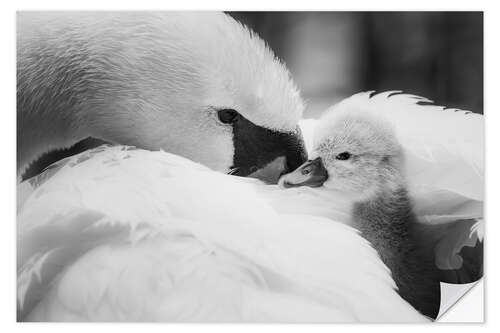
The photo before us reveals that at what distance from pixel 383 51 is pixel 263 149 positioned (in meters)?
0.40

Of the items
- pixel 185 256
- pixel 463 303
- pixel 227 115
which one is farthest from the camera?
Answer: pixel 463 303

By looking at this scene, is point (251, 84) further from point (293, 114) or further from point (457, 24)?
point (457, 24)

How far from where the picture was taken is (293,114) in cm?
144

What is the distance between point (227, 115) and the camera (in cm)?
141

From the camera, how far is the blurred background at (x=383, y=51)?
1521 mm

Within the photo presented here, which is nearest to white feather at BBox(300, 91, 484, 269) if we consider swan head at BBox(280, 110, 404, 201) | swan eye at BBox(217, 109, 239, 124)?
swan head at BBox(280, 110, 404, 201)

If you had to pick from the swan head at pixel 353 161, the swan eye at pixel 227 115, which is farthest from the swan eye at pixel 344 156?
the swan eye at pixel 227 115

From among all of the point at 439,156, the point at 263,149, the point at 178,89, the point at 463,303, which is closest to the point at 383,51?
the point at 439,156

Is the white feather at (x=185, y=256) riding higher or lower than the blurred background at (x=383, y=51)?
lower

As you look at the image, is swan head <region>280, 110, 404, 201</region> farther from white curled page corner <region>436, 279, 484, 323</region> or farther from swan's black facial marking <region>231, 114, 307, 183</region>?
white curled page corner <region>436, 279, 484, 323</region>

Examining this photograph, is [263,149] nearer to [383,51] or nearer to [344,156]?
[344,156]

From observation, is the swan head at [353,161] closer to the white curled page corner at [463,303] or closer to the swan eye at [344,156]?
the swan eye at [344,156]

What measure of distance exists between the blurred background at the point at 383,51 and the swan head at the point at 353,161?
0.11 metres

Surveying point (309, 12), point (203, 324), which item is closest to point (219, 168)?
point (203, 324)
